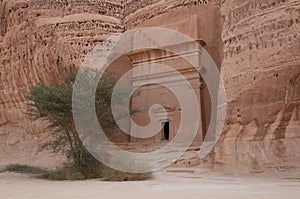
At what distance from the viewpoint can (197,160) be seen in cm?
1345

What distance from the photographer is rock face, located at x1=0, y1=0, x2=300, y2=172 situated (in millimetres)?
10500

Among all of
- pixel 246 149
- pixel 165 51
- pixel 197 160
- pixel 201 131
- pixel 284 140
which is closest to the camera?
pixel 284 140

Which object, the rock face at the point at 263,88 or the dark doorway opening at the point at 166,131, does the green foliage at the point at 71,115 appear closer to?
Result: the rock face at the point at 263,88

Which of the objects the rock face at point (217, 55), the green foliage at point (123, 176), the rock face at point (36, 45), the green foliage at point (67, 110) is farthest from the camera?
the rock face at point (36, 45)

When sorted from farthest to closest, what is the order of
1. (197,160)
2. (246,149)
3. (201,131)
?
(201,131)
(197,160)
(246,149)

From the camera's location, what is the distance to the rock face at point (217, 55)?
413 inches

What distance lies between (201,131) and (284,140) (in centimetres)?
614

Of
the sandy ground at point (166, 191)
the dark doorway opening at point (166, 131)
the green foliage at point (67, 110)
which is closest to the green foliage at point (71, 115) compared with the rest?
the green foliage at point (67, 110)

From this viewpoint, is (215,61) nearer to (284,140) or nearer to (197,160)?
(197,160)

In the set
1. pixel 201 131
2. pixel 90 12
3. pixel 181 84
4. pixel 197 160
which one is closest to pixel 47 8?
pixel 90 12

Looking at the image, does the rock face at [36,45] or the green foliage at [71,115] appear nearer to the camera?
the green foliage at [71,115]

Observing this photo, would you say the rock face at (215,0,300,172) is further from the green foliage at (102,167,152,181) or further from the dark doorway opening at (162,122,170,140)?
the dark doorway opening at (162,122,170,140)

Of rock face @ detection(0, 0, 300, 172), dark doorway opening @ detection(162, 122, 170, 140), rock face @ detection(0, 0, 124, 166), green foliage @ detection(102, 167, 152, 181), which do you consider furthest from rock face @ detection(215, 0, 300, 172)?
rock face @ detection(0, 0, 124, 166)

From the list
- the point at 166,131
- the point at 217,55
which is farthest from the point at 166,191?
the point at 166,131
